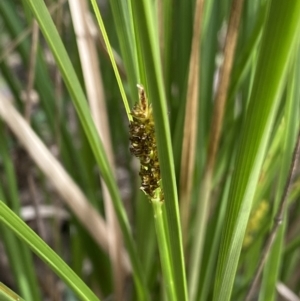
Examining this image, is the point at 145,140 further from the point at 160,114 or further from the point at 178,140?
the point at 178,140

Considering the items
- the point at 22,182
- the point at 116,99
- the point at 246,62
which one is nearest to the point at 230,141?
the point at 246,62

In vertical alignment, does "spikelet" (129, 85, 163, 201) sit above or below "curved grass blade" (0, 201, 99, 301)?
above

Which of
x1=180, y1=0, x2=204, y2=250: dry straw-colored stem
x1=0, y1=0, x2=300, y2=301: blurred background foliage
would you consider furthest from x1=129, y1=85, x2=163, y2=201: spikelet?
x1=180, y1=0, x2=204, y2=250: dry straw-colored stem

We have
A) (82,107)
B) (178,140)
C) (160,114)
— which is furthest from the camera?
(178,140)

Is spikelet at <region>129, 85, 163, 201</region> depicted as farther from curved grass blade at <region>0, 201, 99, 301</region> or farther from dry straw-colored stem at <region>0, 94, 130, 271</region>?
dry straw-colored stem at <region>0, 94, 130, 271</region>

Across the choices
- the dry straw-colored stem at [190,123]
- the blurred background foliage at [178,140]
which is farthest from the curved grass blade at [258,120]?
the dry straw-colored stem at [190,123]

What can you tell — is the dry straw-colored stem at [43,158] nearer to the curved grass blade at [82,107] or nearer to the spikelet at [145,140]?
the curved grass blade at [82,107]

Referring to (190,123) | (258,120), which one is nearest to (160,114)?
(258,120)

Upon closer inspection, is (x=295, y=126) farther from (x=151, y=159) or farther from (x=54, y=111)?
(x=54, y=111)
